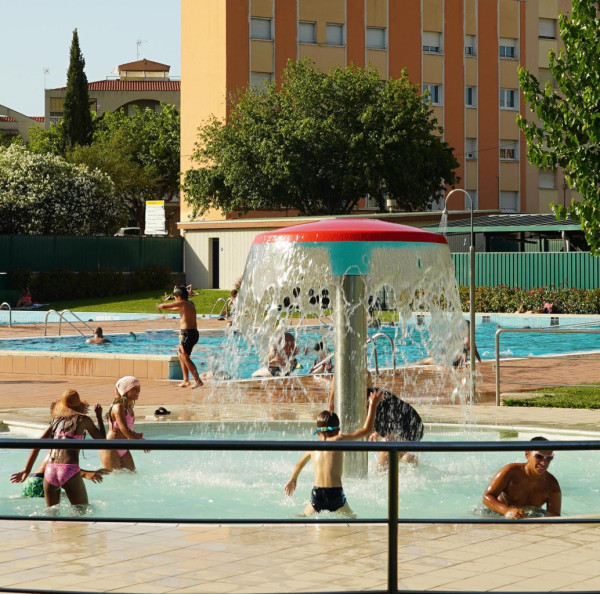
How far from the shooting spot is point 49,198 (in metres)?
54.0

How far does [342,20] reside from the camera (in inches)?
2269

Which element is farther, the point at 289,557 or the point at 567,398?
the point at 567,398

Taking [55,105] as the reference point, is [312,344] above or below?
below

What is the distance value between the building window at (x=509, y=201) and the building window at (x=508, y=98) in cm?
497

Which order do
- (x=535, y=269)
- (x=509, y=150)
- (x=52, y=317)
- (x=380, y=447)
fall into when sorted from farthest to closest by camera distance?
(x=509, y=150) → (x=52, y=317) → (x=535, y=269) → (x=380, y=447)

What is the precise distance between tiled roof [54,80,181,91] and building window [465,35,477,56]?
41.3m

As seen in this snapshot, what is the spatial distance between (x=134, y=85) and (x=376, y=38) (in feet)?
149

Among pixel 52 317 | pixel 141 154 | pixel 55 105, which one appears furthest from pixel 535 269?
pixel 55 105

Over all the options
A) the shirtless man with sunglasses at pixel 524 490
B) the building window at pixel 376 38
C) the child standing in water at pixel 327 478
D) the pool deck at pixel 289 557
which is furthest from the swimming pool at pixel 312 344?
the building window at pixel 376 38

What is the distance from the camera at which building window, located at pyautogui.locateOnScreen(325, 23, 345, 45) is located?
→ 57.3 m

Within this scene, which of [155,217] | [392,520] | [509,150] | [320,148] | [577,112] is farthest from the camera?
[509,150]

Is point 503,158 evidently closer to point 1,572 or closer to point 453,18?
point 453,18

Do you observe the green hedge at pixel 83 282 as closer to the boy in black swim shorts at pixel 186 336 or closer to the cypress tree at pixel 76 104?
the boy in black swim shorts at pixel 186 336

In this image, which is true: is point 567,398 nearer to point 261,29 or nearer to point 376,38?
point 261,29
